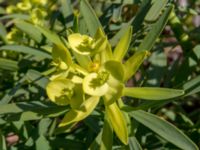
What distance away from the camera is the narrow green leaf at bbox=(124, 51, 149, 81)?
1.15 meters

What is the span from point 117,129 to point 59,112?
232 mm

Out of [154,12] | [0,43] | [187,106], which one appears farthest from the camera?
[187,106]

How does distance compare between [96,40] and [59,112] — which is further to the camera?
[59,112]

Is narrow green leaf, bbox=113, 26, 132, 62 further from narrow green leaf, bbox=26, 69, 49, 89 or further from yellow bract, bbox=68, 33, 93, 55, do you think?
narrow green leaf, bbox=26, 69, 49, 89

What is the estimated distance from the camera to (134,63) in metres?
1.16

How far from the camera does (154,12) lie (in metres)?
1.48

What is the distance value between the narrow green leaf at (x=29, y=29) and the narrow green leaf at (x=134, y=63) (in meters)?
0.58

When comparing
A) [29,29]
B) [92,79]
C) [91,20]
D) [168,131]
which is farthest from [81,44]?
[29,29]

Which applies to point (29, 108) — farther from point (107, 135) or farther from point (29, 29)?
point (29, 29)

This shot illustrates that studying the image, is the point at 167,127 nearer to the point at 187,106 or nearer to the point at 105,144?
the point at 105,144

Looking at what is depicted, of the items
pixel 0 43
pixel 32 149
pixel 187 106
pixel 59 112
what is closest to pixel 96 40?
pixel 59 112

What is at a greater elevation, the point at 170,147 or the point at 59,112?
the point at 59,112

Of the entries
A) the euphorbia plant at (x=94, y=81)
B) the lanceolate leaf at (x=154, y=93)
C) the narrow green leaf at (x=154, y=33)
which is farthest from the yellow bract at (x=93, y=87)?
the narrow green leaf at (x=154, y=33)

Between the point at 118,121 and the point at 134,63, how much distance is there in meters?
0.16
